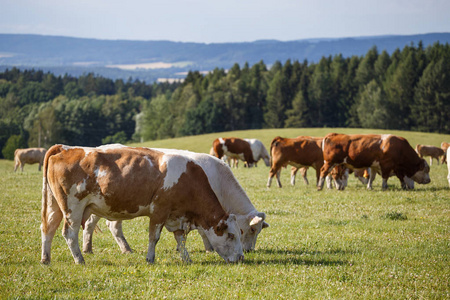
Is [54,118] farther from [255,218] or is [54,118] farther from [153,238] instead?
[153,238]

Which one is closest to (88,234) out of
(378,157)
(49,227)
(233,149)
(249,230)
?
(49,227)

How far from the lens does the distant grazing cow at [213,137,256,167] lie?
3947 centimetres

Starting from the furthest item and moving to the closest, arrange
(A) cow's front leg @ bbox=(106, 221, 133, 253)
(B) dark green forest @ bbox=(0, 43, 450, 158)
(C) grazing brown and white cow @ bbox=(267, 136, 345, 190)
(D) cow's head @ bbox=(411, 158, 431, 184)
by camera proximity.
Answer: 1. (B) dark green forest @ bbox=(0, 43, 450, 158)
2. (C) grazing brown and white cow @ bbox=(267, 136, 345, 190)
3. (D) cow's head @ bbox=(411, 158, 431, 184)
4. (A) cow's front leg @ bbox=(106, 221, 133, 253)

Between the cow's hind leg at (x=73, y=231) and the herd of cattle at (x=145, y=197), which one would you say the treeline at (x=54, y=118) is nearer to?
the herd of cattle at (x=145, y=197)

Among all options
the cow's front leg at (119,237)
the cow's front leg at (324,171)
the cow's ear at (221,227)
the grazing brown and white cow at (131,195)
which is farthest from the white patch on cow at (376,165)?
the cow's front leg at (119,237)

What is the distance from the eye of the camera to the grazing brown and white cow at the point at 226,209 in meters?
10.7

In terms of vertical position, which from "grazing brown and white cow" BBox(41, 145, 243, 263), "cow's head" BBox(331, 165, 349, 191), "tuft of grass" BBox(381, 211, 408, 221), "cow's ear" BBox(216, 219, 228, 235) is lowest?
"cow's head" BBox(331, 165, 349, 191)

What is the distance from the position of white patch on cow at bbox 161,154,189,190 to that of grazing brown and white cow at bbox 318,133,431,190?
1331 centimetres

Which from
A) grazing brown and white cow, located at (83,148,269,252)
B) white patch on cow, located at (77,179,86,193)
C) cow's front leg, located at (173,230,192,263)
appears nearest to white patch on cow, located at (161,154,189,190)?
grazing brown and white cow, located at (83,148,269,252)

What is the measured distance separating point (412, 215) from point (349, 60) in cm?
10728

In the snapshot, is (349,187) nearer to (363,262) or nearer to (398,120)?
(363,262)

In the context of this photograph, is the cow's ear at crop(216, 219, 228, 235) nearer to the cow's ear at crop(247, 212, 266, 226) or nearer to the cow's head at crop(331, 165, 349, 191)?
the cow's ear at crop(247, 212, 266, 226)

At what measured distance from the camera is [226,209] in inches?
437

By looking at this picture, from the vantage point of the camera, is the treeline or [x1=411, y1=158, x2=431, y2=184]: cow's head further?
the treeline
